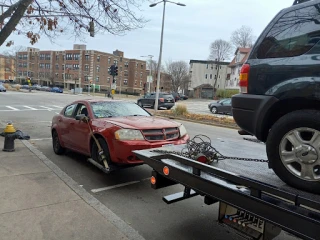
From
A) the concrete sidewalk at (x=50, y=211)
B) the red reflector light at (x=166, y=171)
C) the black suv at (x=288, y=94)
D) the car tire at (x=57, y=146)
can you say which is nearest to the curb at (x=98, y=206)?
the concrete sidewalk at (x=50, y=211)

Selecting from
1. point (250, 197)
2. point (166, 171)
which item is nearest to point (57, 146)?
point (166, 171)

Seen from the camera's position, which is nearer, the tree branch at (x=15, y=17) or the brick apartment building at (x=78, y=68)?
the tree branch at (x=15, y=17)

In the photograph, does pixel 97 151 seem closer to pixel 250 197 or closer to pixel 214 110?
pixel 250 197

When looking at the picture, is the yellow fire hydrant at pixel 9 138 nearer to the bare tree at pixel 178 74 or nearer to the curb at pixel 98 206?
the curb at pixel 98 206

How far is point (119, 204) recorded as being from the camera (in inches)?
173

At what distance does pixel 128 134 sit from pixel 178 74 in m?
84.1

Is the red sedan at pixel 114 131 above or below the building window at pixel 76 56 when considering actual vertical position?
below

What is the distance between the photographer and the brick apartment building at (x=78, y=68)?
9300cm

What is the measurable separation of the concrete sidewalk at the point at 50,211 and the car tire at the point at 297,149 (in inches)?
73.6

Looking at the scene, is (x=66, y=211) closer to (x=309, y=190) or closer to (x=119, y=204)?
(x=119, y=204)

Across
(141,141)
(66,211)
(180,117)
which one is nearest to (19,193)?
(66,211)

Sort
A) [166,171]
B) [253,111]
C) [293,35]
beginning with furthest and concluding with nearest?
[166,171] < [253,111] < [293,35]

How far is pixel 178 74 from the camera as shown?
87.6 metres

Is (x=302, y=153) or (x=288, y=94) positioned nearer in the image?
(x=302, y=153)
